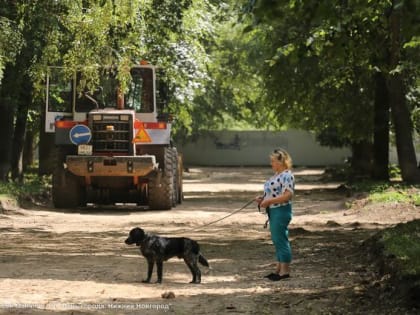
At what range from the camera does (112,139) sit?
20906 millimetres

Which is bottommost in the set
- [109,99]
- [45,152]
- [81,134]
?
[45,152]

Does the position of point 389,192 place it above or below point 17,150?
below

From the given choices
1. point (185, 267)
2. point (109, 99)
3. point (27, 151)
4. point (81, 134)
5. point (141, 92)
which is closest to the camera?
point (185, 267)

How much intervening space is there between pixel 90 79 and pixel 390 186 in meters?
10.4

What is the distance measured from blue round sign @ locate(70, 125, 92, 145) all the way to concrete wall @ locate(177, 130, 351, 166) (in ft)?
133

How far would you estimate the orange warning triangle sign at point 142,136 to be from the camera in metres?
21.0

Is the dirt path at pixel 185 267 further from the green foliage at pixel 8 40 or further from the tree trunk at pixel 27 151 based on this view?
the tree trunk at pixel 27 151

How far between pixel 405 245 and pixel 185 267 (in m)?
2.93

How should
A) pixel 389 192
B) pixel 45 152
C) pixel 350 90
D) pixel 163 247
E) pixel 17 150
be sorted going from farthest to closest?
pixel 45 152
pixel 17 150
pixel 350 90
pixel 389 192
pixel 163 247

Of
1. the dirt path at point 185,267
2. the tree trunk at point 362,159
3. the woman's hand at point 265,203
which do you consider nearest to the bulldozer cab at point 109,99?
the dirt path at point 185,267

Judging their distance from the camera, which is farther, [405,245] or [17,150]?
[17,150]

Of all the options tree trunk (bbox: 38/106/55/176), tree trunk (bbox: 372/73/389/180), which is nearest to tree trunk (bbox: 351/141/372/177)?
tree trunk (bbox: 372/73/389/180)

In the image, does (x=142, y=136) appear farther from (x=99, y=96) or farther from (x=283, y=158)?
(x=283, y=158)

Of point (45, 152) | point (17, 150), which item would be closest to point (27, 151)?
point (45, 152)
